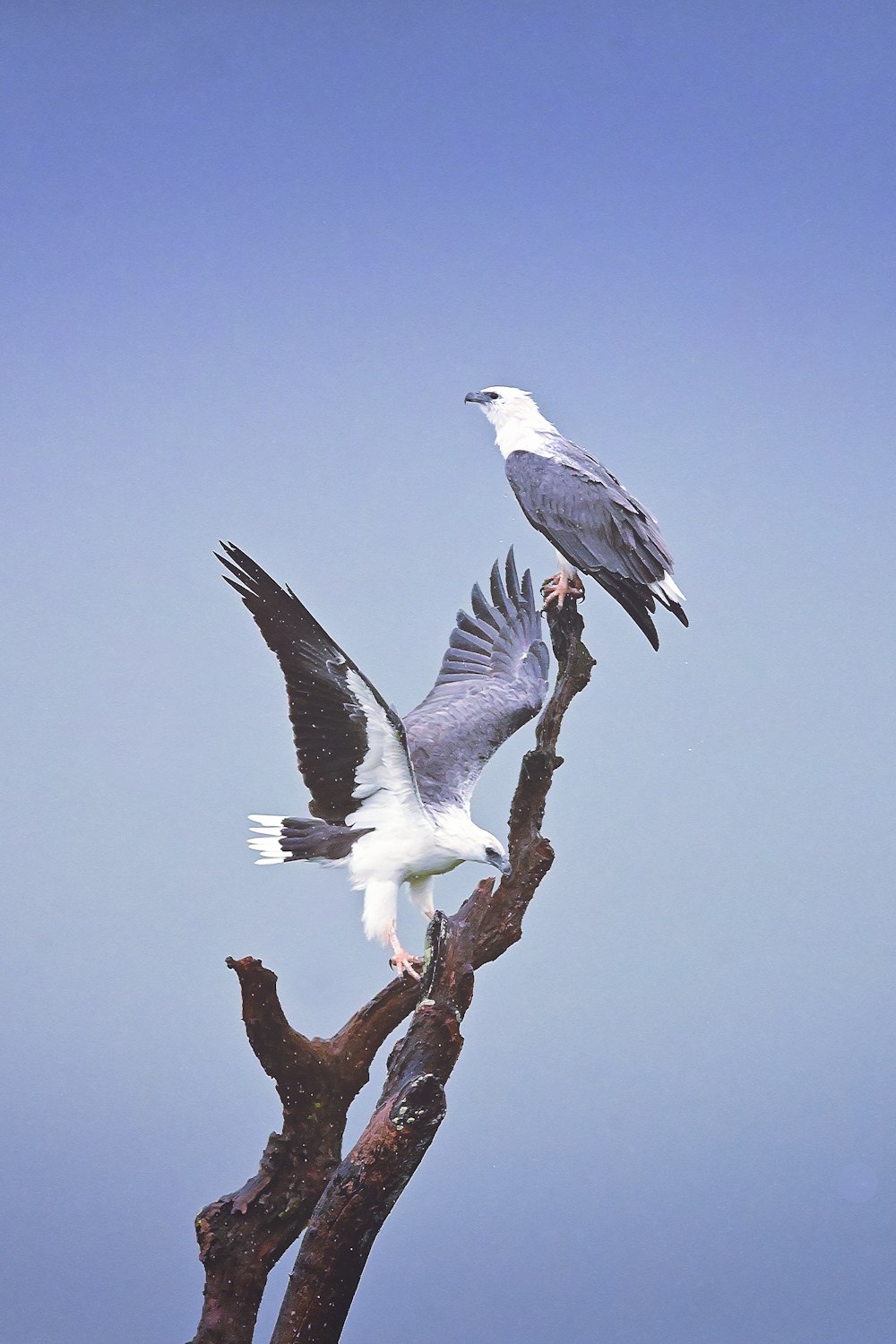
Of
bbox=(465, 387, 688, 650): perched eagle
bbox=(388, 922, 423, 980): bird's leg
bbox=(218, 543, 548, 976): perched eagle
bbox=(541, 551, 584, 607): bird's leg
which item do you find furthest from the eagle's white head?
bbox=(388, 922, 423, 980): bird's leg

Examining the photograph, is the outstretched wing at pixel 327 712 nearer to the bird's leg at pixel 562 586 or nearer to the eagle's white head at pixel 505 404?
the bird's leg at pixel 562 586

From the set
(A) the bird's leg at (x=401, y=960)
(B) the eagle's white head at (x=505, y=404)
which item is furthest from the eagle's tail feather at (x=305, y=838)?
(B) the eagle's white head at (x=505, y=404)

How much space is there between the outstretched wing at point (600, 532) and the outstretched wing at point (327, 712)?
0.57 metres

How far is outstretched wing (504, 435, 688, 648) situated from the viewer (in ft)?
8.86

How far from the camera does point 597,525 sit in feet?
8.88

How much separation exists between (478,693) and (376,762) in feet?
1.81

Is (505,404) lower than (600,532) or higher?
higher

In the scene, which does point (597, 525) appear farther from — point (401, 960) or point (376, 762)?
point (401, 960)

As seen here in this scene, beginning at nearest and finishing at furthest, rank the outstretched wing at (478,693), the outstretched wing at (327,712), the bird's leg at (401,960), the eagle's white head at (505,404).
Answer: the outstretched wing at (327,712)
the bird's leg at (401,960)
the outstretched wing at (478,693)
the eagle's white head at (505,404)

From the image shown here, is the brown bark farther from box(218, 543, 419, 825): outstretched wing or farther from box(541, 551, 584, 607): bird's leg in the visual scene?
box(541, 551, 584, 607): bird's leg

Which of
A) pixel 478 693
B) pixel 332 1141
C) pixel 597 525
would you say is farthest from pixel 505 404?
pixel 332 1141

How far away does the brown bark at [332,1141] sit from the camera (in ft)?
7.93

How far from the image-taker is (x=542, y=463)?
2.78 meters

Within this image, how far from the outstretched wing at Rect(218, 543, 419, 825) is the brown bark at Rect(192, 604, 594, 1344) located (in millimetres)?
325
